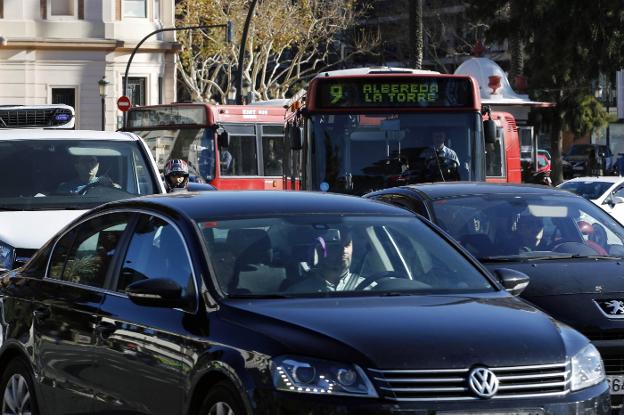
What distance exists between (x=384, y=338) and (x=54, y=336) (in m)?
2.23

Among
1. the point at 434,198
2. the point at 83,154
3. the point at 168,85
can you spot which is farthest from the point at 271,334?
the point at 168,85

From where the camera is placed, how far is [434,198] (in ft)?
37.0

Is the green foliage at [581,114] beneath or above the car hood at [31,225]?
beneath

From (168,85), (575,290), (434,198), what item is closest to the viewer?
Answer: (575,290)

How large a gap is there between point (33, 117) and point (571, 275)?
8745 millimetres

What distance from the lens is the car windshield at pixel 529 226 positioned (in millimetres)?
10773

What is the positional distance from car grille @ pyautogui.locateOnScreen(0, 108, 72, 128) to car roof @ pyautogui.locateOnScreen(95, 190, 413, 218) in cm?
916

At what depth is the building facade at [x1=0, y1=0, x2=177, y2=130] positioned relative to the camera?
6066 cm

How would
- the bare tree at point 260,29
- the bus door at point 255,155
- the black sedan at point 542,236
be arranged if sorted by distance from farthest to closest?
the bare tree at point 260,29 < the bus door at point 255,155 < the black sedan at point 542,236

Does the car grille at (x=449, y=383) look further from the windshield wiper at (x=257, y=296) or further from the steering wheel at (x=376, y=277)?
the steering wheel at (x=376, y=277)

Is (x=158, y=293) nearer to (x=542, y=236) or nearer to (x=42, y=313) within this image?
(x=42, y=313)

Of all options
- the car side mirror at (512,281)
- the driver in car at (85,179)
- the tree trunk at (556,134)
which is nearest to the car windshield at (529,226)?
the car side mirror at (512,281)

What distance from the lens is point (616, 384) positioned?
9.13 metres

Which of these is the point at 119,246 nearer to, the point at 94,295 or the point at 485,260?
the point at 94,295
